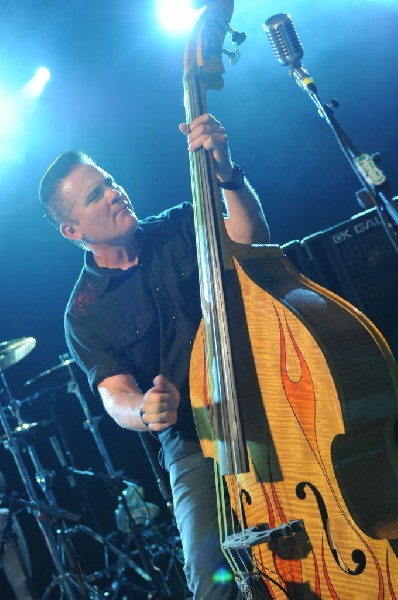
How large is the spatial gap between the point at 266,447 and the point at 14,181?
5738 mm

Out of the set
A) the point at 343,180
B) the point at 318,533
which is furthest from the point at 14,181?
the point at 318,533

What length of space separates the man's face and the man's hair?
0.11ft

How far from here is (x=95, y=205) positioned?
296 centimetres

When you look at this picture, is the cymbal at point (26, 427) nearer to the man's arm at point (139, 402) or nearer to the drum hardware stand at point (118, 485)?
the drum hardware stand at point (118, 485)

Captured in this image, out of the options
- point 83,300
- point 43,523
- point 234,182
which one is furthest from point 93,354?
point 43,523

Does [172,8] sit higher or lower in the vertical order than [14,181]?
higher

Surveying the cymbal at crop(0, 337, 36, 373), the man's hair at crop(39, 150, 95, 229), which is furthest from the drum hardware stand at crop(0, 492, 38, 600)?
the man's hair at crop(39, 150, 95, 229)

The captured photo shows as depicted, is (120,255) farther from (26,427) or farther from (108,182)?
(26,427)

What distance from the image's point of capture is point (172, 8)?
21.0ft

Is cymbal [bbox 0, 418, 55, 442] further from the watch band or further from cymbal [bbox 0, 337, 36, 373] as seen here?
the watch band

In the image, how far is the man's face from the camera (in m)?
2.88

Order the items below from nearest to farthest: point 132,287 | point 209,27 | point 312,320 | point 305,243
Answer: point 312,320 → point 209,27 → point 132,287 → point 305,243

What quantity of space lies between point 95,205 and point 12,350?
2293 millimetres

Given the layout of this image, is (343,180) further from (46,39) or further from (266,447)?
(266,447)
